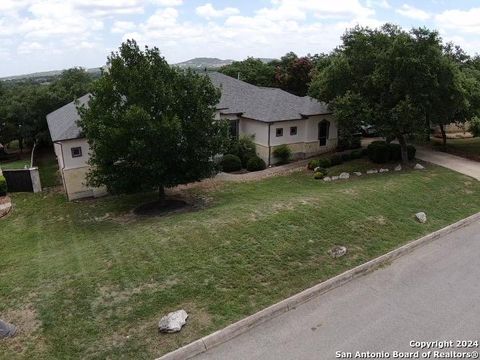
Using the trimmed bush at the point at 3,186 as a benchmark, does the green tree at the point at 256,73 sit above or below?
above

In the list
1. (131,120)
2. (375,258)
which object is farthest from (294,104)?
(375,258)

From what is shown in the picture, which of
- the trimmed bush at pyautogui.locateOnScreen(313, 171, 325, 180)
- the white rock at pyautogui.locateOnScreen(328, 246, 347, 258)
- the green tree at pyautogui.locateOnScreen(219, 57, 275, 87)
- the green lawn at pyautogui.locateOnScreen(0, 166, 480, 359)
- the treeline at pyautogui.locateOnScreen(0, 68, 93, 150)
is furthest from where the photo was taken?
the green tree at pyautogui.locateOnScreen(219, 57, 275, 87)

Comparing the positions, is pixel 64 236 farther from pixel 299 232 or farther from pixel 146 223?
Answer: pixel 299 232

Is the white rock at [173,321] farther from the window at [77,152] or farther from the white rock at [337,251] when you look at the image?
the window at [77,152]

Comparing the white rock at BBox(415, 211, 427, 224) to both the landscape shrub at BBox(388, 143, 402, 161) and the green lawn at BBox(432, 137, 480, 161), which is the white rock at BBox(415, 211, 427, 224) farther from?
the green lawn at BBox(432, 137, 480, 161)

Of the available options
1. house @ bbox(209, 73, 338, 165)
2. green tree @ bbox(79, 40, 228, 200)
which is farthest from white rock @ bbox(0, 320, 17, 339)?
house @ bbox(209, 73, 338, 165)

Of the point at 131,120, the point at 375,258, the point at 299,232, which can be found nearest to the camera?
the point at 375,258

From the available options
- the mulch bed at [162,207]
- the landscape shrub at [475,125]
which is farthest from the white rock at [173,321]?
the landscape shrub at [475,125]
